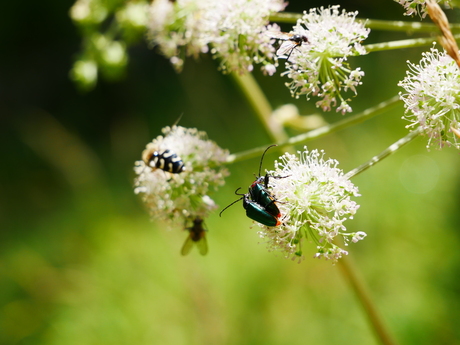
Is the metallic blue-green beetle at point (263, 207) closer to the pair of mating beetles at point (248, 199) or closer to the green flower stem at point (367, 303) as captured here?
the pair of mating beetles at point (248, 199)

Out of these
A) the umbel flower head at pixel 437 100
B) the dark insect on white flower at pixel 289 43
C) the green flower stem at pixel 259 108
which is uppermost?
the green flower stem at pixel 259 108

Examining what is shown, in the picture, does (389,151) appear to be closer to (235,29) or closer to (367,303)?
(235,29)

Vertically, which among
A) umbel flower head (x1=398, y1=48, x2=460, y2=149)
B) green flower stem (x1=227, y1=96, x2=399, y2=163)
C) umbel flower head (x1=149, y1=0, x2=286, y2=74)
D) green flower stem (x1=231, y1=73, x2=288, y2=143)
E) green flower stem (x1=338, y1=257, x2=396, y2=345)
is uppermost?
green flower stem (x1=231, y1=73, x2=288, y2=143)

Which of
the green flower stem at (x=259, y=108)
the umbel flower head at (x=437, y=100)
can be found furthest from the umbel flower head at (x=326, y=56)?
the green flower stem at (x=259, y=108)

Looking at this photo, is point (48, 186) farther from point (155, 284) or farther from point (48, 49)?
point (48, 49)

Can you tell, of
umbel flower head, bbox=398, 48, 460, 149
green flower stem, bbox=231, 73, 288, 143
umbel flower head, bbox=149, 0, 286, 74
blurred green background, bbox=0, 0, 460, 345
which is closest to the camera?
umbel flower head, bbox=398, 48, 460, 149

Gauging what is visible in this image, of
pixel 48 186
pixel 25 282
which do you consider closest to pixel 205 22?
pixel 25 282

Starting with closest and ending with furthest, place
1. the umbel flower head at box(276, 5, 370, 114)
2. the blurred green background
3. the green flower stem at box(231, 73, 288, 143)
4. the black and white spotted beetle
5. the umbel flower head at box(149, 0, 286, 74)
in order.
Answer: the umbel flower head at box(276, 5, 370, 114), the umbel flower head at box(149, 0, 286, 74), the black and white spotted beetle, the green flower stem at box(231, 73, 288, 143), the blurred green background

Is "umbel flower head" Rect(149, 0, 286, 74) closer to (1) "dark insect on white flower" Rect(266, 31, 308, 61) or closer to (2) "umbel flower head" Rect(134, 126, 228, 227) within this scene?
(1) "dark insect on white flower" Rect(266, 31, 308, 61)

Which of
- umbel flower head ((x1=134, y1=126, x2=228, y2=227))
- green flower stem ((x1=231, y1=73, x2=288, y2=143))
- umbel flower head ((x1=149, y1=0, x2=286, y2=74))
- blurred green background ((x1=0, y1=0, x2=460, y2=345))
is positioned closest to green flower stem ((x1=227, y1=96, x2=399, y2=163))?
umbel flower head ((x1=134, y1=126, x2=228, y2=227))
